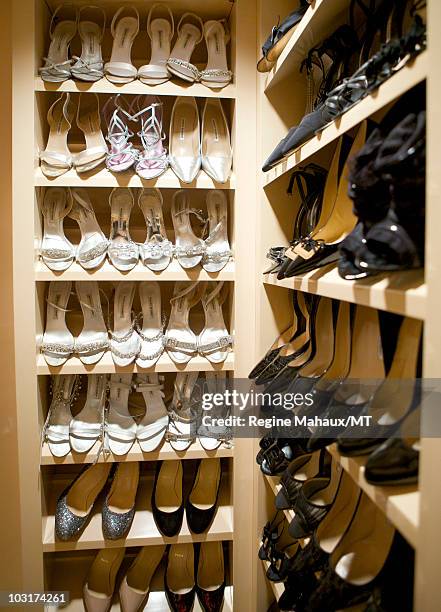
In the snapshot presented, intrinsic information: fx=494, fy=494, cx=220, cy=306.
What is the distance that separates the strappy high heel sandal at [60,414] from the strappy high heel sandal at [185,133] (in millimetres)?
778

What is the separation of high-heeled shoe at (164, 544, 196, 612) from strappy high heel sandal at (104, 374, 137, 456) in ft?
1.48

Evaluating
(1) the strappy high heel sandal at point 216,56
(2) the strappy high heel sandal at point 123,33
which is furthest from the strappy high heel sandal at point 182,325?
(2) the strappy high heel sandal at point 123,33

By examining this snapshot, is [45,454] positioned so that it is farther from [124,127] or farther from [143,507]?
[124,127]

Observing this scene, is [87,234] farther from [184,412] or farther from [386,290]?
[386,290]

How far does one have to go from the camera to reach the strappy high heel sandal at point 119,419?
4.98 ft

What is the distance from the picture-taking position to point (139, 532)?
154 centimetres

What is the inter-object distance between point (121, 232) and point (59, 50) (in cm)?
58

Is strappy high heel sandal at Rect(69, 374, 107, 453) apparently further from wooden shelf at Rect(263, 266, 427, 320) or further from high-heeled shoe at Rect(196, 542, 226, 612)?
wooden shelf at Rect(263, 266, 427, 320)

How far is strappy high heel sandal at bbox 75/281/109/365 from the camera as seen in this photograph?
150 cm

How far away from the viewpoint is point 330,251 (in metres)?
1.00

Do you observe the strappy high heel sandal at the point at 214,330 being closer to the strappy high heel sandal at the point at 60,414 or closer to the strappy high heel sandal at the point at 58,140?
the strappy high heel sandal at the point at 60,414

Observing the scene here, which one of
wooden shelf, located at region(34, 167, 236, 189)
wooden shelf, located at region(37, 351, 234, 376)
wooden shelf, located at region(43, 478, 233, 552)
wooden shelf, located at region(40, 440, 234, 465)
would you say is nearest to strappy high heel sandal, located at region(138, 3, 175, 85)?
wooden shelf, located at region(34, 167, 236, 189)

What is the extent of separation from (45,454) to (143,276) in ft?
2.03

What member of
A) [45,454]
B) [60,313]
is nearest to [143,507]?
[45,454]
